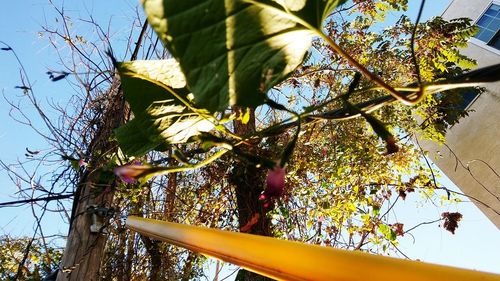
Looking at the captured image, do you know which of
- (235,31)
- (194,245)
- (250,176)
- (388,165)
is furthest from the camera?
(388,165)

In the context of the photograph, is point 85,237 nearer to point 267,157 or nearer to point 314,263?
point 267,157

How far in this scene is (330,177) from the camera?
338 centimetres

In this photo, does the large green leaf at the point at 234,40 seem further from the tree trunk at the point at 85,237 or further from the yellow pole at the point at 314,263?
the tree trunk at the point at 85,237

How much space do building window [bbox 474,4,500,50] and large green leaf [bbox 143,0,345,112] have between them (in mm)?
8728

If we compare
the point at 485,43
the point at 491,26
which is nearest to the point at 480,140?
the point at 485,43

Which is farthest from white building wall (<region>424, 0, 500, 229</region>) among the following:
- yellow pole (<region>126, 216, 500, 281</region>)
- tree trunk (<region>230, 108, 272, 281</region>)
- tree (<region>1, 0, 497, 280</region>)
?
yellow pole (<region>126, 216, 500, 281</region>)

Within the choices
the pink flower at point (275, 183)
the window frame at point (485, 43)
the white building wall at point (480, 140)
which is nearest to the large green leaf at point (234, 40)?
the pink flower at point (275, 183)

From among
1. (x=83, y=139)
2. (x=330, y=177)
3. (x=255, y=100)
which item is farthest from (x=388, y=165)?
(x=255, y=100)

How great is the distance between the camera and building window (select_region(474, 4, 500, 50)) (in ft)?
25.1

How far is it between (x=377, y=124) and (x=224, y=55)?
0.19 meters

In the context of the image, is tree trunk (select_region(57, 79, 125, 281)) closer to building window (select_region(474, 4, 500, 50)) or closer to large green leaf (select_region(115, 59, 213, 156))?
large green leaf (select_region(115, 59, 213, 156))

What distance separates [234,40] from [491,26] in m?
9.35

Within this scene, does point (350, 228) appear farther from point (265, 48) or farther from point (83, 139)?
point (265, 48)

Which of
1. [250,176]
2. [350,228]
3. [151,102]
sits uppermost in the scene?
[250,176]
